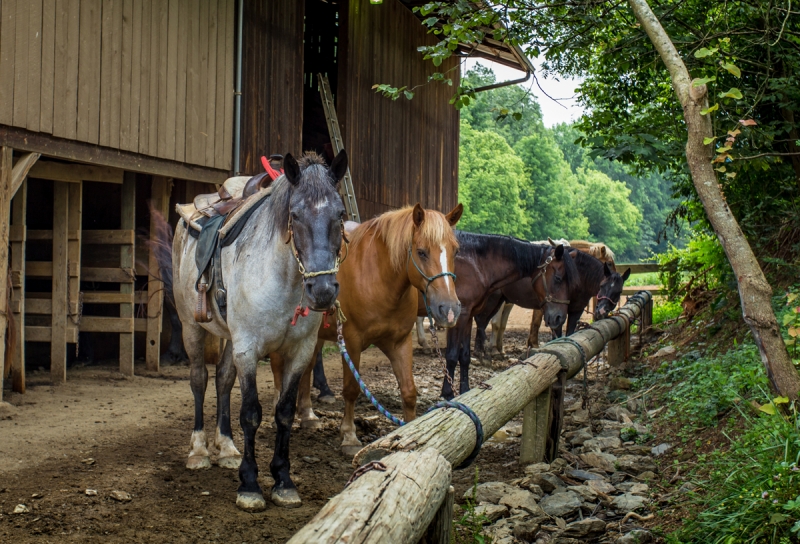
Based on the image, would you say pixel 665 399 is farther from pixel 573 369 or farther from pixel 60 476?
pixel 60 476

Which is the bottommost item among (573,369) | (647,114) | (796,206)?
(573,369)

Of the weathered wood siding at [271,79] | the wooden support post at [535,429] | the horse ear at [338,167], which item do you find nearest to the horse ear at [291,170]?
the horse ear at [338,167]

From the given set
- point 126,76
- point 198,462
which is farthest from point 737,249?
point 126,76

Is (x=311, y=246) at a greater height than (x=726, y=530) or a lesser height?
greater

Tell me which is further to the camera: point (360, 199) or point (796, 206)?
point (360, 199)

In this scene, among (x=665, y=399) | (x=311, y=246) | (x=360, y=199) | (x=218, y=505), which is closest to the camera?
(x=311, y=246)

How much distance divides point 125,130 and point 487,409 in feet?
18.3

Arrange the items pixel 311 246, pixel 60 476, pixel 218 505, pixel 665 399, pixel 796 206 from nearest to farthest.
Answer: pixel 311 246, pixel 218 505, pixel 60 476, pixel 665 399, pixel 796 206

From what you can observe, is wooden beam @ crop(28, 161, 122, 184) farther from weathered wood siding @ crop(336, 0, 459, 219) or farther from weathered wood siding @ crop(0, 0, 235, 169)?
weathered wood siding @ crop(336, 0, 459, 219)

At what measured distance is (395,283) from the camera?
5.15 metres

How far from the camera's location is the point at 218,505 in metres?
4.02

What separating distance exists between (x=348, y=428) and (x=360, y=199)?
6978 mm

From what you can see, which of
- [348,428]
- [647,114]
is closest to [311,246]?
[348,428]

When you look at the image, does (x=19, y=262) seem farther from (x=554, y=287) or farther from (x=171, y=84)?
(x=554, y=287)
